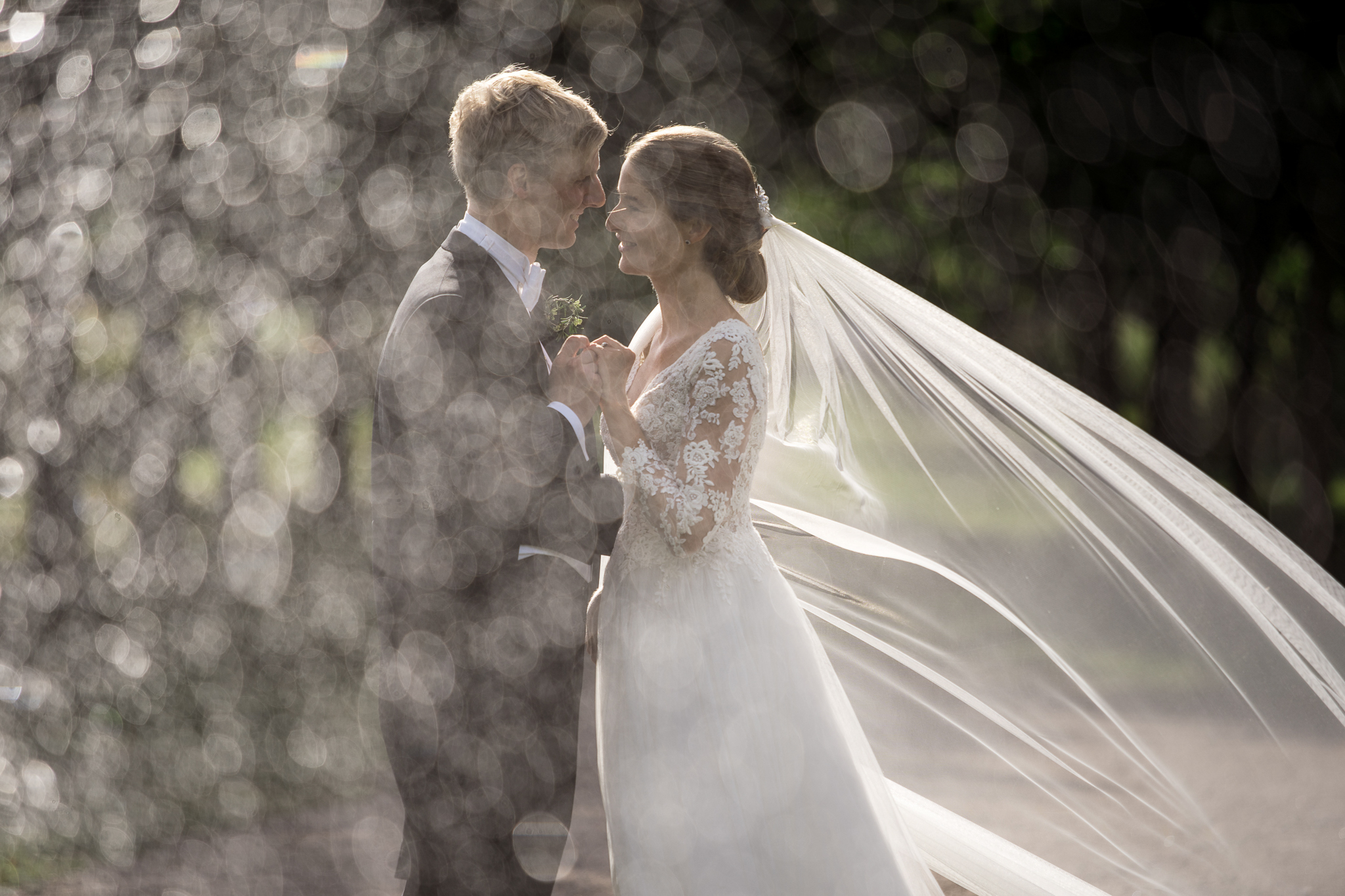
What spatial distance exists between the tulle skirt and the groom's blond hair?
122 centimetres

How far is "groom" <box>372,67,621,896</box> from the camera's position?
8.77ft

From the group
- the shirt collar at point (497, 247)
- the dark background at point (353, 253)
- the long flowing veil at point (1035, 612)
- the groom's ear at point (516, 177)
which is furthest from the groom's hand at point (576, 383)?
the dark background at point (353, 253)

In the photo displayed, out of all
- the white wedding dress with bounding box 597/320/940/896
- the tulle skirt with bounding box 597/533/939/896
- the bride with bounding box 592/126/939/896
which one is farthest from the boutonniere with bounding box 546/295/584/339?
the tulle skirt with bounding box 597/533/939/896

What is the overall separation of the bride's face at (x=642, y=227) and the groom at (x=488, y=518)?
206 millimetres

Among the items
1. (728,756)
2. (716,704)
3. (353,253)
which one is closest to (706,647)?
(716,704)

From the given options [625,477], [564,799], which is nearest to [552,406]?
[625,477]

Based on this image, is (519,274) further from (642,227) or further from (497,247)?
(642,227)

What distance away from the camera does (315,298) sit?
22.8ft

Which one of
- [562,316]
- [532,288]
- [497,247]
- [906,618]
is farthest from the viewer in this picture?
[906,618]

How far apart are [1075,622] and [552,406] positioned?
6.60 ft

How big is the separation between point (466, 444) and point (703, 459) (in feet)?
2.21

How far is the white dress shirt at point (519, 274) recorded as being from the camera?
8.86 feet

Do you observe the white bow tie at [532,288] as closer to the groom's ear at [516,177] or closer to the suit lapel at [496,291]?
the suit lapel at [496,291]

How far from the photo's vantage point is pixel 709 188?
3.05 m
